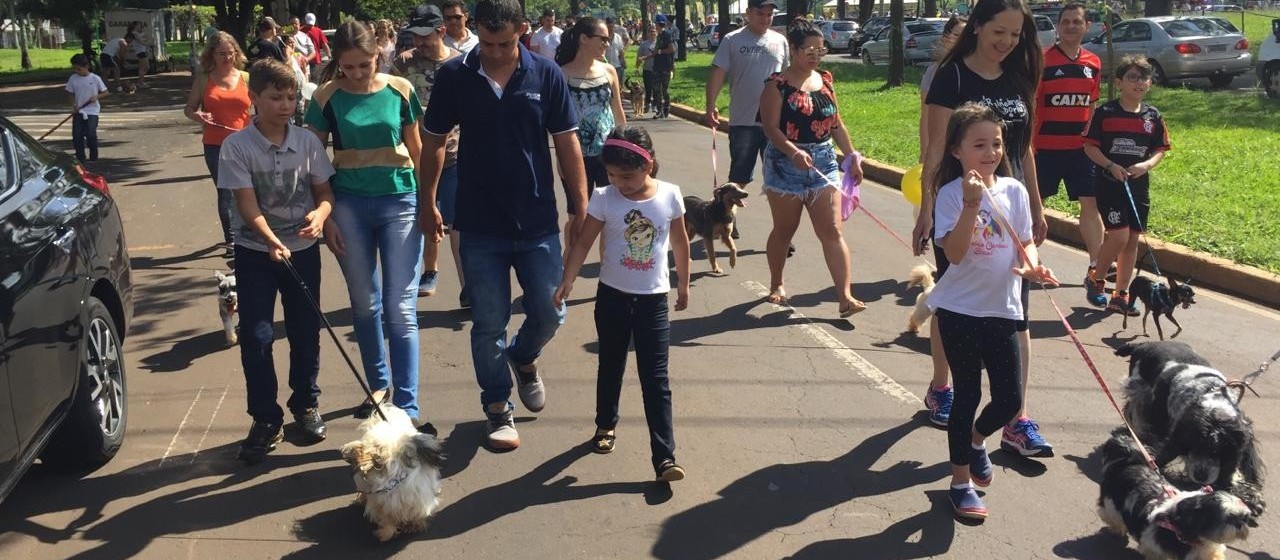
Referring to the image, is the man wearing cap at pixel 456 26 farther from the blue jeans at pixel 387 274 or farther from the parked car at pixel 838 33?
the parked car at pixel 838 33

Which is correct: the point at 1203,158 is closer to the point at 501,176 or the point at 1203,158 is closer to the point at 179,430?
the point at 501,176

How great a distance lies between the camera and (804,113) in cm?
678

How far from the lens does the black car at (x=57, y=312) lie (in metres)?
3.81

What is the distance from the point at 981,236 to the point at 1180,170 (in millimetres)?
8967

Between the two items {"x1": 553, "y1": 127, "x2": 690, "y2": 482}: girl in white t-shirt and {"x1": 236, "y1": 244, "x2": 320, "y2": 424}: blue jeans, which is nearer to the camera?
{"x1": 553, "y1": 127, "x2": 690, "y2": 482}: girl in white t-shirt

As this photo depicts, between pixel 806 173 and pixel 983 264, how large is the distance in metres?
2.85

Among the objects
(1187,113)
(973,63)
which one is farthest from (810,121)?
(1187,113)

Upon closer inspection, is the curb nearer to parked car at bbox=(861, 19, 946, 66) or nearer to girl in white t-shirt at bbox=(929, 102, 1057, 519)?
girl in white t-shirt at bbox=(929, 102, 1057, 519)

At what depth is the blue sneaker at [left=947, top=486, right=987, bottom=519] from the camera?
4.16 m

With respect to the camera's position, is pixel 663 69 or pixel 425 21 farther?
pixel 663 69

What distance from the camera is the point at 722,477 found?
464cm

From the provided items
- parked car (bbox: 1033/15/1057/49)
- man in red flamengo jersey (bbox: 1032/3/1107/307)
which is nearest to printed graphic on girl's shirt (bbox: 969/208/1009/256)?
man in red flamengo jersey (bbox: 1032/3/1107/307)

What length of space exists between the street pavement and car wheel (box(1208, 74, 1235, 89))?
57.5ft

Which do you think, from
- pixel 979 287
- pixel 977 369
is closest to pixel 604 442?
pixel 977 369
